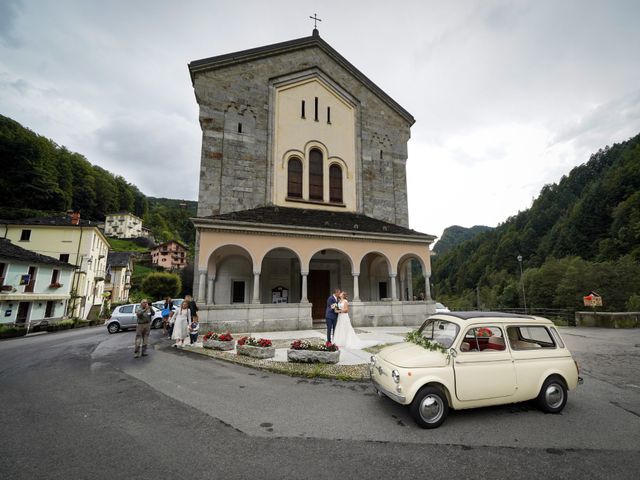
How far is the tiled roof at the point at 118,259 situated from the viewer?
51531 millimetres

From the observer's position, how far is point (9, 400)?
5.58m

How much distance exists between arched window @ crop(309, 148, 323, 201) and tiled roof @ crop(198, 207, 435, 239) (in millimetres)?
1476

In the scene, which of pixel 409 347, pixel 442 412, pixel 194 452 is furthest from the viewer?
pixel 409 347

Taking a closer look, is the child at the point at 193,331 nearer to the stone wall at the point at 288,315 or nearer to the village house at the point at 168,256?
the stone wall at the point at 288,315

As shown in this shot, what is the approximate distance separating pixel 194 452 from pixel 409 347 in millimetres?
3659

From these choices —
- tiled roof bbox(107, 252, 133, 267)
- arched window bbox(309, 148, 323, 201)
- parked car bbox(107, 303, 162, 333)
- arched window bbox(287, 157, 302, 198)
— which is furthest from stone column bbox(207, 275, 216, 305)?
tiled roof bbox(107, 252, 133, 267)

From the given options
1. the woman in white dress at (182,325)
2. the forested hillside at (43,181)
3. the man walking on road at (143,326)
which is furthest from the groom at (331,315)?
the forested hillside at (43,181)

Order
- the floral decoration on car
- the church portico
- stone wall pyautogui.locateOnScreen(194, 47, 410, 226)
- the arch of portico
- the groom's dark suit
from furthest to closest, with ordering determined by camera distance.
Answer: stone wall pyautogui.locateOnScreen(194, 47, 410, 226)
the arch of portico
the church portico
the groom's dark suit
the floral decoration on car

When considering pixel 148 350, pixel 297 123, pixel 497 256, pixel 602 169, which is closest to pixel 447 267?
pixel 497 256

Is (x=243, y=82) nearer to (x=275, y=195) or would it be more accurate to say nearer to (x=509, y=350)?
(x=275, y=195)

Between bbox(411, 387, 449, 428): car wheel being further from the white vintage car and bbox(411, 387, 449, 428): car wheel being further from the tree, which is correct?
the tree

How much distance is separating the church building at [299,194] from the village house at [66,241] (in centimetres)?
2592

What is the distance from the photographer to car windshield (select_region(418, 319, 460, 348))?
4926 millimetres

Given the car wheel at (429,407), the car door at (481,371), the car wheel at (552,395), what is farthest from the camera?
the car wheel at (552,395)
